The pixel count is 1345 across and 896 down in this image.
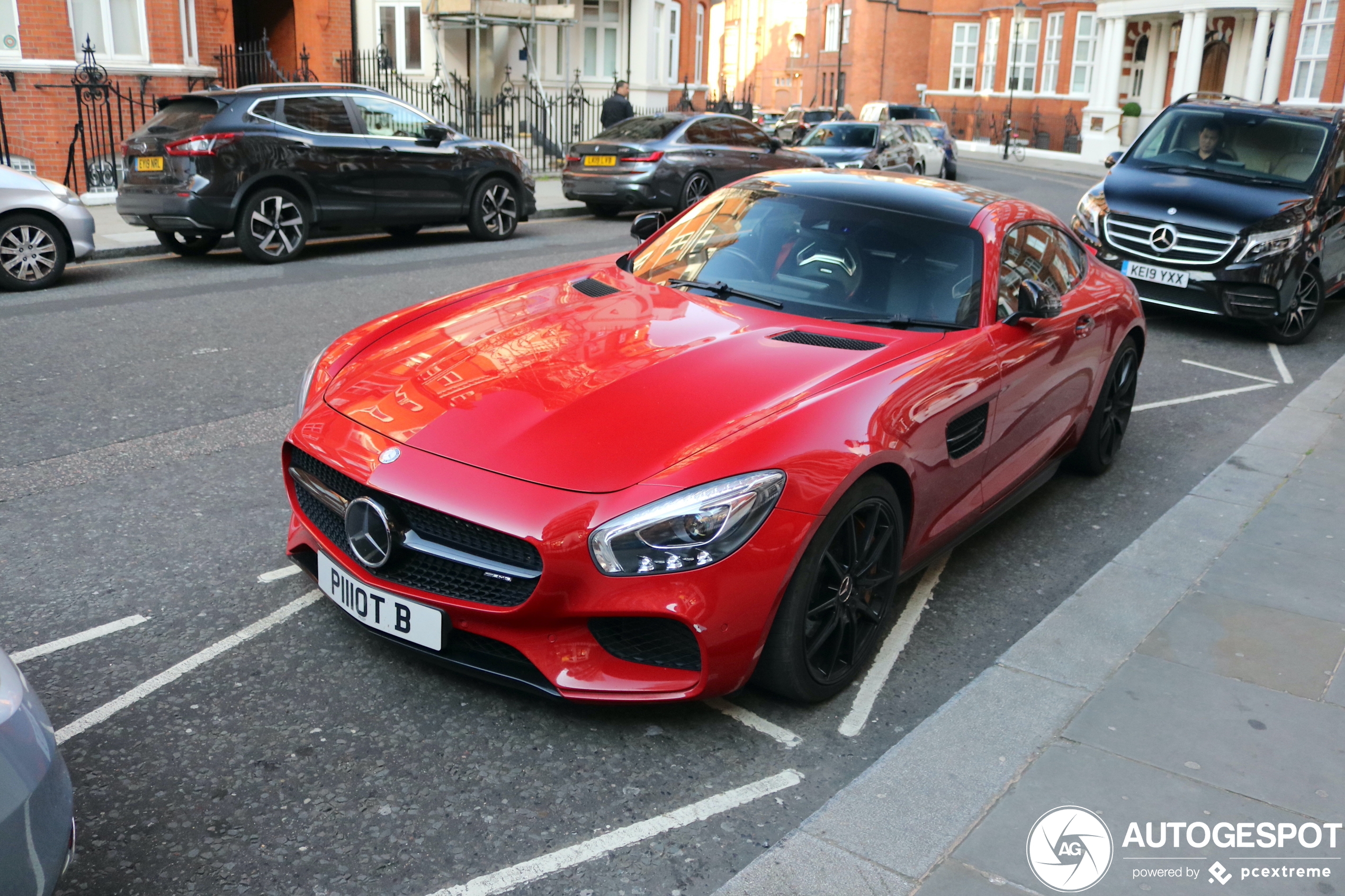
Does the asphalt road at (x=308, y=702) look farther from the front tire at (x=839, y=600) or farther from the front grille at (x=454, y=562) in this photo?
the front grille at (x=454, y=562)

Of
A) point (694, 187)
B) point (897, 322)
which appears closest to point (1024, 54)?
point (694, 187)

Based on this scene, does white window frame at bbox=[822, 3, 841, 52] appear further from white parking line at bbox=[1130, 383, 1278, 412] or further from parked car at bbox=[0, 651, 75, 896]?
parked car at bbox=[0, 651, 75, 896]

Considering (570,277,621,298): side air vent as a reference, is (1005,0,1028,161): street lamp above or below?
above

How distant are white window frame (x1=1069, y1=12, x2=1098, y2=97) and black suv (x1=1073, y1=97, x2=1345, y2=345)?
4036 centimetres

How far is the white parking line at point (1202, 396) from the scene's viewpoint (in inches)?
297

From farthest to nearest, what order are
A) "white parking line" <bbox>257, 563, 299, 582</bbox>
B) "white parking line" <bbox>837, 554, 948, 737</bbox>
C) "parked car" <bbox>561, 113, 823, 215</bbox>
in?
"parked car" <bbox>561, 113, 823, 215</bbox> < "white parking line" <bbox>257, 563, 299, 582</bbox> < "white parking line" <bbox>837, 554, 948, 737</bbox>

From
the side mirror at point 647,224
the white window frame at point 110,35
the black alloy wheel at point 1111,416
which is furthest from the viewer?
the white window frame at point 110,35

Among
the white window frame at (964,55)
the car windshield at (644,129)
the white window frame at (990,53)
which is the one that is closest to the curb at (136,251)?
the car windshield at (644,129)

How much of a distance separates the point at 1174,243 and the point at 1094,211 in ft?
3.08

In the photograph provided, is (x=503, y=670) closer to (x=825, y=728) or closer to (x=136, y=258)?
(x=825, y=728)

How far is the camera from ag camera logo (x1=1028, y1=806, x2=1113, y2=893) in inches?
111

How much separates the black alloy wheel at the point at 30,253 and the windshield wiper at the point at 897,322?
812 centimetres

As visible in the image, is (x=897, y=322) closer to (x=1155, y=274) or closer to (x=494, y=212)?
(x=1155, y=274)

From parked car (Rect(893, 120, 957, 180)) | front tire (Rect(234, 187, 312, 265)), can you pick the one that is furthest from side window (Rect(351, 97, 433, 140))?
parked car (Rect(893, 120, 957, 180))
